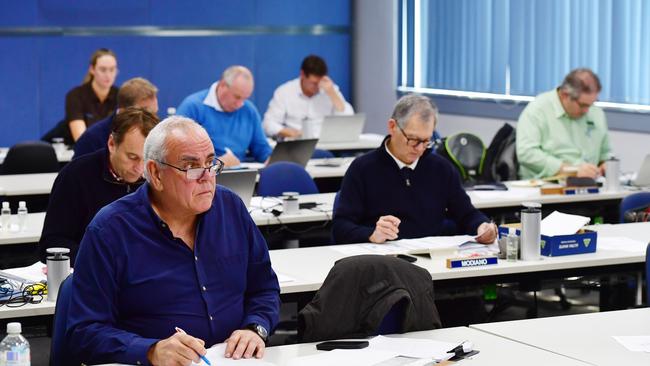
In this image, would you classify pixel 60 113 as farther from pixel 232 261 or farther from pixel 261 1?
pixel 232 261

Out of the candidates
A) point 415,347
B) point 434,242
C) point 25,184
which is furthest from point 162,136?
point 25,184

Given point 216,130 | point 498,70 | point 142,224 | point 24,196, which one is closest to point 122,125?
point 142,224

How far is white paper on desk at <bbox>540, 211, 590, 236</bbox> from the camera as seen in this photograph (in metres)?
4.78

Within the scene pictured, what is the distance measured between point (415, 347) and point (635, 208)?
2.84 m

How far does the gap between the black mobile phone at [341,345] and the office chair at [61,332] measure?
0.74 metres

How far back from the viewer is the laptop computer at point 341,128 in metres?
9.24

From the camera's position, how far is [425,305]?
362 cm

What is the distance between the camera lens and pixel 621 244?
5.01 m

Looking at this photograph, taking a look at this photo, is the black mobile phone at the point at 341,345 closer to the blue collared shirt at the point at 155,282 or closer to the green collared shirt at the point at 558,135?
the blue collared shirt at the point at 155,282

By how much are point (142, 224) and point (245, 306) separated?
0.43m

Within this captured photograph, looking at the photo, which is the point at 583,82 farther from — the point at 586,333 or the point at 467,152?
the point at 586,333

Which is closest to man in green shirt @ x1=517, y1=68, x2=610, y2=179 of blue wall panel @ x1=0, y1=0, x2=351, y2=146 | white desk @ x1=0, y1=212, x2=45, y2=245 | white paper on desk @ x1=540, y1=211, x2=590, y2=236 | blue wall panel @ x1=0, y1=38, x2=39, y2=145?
white paper on desk @ x1=540, y1=211, x2=590, y2=236

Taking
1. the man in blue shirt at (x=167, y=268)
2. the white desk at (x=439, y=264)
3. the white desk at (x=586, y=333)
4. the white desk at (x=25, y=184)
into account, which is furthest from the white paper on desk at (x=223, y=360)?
the white desk at (x=25, y=184)

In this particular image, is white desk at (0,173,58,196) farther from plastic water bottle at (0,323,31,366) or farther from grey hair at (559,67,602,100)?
plastic water bottle at (0,323,31,366)
